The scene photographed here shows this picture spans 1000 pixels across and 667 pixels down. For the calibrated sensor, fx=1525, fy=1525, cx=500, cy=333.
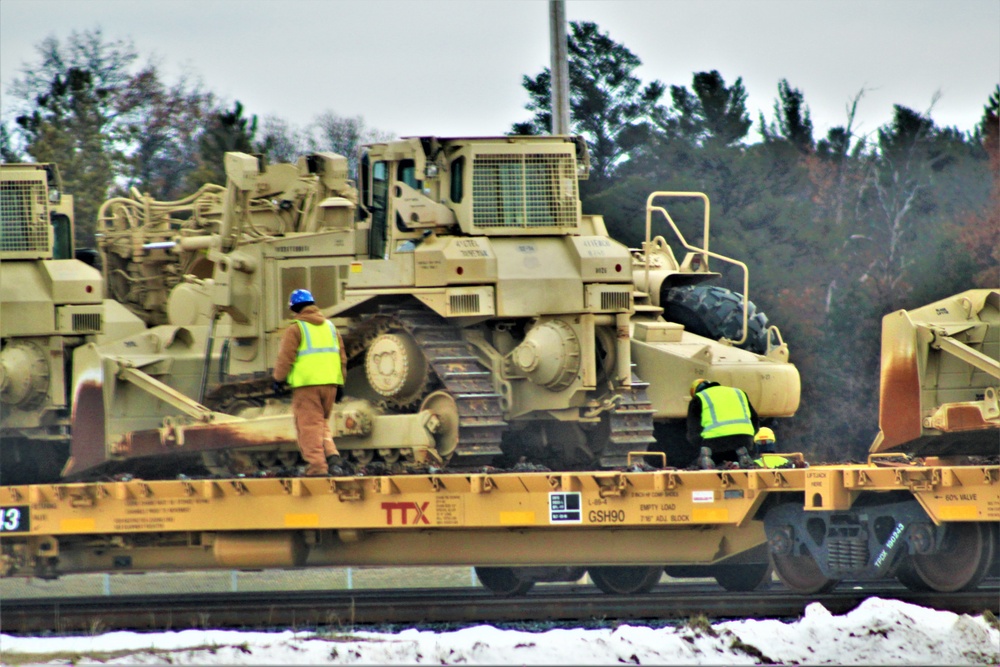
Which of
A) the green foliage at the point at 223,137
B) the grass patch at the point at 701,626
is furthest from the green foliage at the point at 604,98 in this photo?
the grass patch at the point at 701,626

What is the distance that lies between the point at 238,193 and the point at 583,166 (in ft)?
11.8

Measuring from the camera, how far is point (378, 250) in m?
13.9

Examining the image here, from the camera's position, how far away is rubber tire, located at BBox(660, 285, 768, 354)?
1544cm

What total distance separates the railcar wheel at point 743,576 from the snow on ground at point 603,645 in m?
3.73

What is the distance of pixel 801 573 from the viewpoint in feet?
38.7

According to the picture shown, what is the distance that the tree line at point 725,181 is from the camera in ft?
96.2

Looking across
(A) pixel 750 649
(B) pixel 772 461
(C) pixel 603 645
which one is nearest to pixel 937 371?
(B) pixel 772 461

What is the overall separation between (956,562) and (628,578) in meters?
3.00

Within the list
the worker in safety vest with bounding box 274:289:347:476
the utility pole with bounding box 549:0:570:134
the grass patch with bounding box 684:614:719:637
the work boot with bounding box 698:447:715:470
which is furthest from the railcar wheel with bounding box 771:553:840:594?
the utility pole with bounding box 549:0:570:134

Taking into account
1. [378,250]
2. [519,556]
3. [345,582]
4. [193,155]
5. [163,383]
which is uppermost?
[193,155]

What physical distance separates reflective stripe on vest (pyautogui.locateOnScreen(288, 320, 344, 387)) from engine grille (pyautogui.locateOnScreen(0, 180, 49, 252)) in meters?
3.52

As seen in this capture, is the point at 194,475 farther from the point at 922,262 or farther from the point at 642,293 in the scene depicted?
the point at 922,262

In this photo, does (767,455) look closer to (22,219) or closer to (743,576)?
(743,576)

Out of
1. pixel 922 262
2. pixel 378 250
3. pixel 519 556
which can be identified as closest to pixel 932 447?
pixel 519 556
